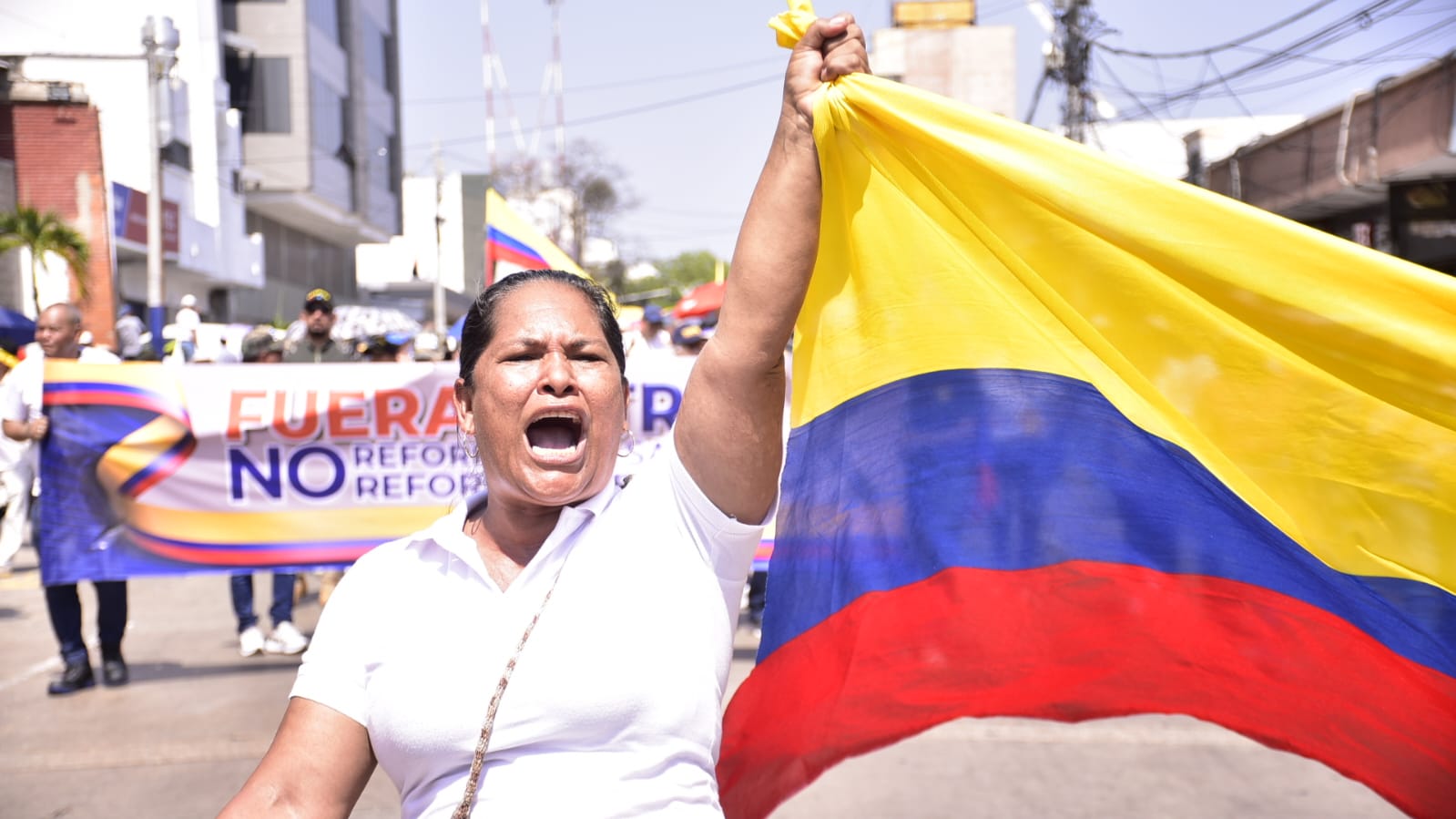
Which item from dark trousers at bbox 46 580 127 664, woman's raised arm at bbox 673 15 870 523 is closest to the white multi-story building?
dark trousers at bbox 46 580 127 664

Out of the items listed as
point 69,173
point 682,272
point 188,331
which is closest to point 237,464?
point 188,331

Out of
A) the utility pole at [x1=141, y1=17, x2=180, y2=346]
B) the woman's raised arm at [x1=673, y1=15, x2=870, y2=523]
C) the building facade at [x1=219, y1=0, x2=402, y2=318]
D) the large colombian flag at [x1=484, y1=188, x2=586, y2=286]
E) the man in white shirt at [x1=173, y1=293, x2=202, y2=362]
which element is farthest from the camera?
the building facade at [x1=219, y1=0, x2=402, y2=318]

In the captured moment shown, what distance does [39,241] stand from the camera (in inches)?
883

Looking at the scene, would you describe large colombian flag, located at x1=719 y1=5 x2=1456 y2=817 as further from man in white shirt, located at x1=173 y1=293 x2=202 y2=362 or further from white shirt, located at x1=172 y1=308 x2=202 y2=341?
white shirt, located at x1=172 y1=308 x2=202 y2=341

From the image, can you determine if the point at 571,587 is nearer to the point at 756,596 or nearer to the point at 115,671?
the point at 115,671

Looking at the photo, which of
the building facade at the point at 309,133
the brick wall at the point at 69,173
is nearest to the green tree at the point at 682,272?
the building facade at the point at 309,133

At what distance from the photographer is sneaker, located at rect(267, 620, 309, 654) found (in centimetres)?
725

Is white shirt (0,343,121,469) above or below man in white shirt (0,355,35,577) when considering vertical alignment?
above

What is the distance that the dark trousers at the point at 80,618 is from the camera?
6.57m

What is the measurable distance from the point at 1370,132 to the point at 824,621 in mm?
16514

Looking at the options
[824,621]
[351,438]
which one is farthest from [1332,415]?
[351,438]

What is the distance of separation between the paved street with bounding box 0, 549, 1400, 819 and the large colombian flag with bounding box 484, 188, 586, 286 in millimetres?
3070

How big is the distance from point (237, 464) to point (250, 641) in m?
1.03

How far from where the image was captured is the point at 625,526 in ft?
6.80
